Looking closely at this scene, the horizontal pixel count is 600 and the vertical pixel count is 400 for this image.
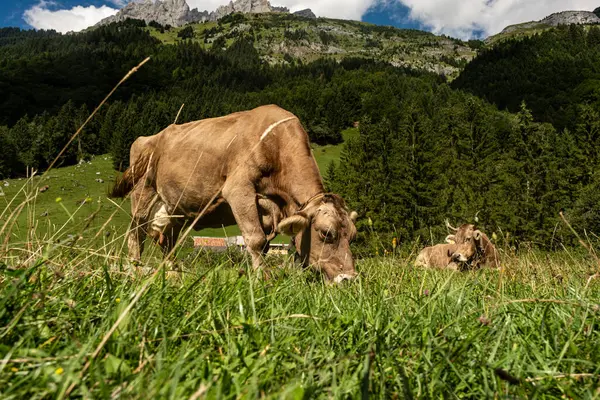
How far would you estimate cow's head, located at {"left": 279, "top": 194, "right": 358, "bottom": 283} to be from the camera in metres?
5.40

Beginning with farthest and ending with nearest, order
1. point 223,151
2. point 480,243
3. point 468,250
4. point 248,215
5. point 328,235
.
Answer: point 480,243
point 468,250
point 223,151
point 248,215
point 328,235

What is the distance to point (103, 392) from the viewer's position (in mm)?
1020

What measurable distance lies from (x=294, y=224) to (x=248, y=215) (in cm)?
74

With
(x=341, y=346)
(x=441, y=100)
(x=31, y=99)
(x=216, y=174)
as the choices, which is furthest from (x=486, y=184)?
(x=31, y=99)

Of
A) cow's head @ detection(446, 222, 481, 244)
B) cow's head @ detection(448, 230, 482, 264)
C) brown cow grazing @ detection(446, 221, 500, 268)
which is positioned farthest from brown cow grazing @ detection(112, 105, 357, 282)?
cow's head @ detection(446, 222, 481, 244)

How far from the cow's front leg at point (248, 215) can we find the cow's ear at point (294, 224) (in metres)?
0.37

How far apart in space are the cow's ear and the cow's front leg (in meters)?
0.37

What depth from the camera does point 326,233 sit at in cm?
551

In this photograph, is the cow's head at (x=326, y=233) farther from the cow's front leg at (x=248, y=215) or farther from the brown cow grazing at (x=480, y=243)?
the brown cow grazing at (x=480, y=243)

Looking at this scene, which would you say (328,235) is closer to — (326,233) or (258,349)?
(326,233)

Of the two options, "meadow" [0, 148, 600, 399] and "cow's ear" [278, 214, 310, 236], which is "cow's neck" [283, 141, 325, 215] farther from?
"meadow" [0, 148, 600, 399]

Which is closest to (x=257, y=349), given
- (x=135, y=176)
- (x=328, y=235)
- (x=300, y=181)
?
(x=328, y=235)

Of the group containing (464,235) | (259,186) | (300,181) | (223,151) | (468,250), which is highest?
(223,151)

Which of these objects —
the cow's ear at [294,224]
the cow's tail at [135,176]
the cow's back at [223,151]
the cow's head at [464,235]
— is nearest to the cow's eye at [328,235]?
the cow's ear at [294,224]
